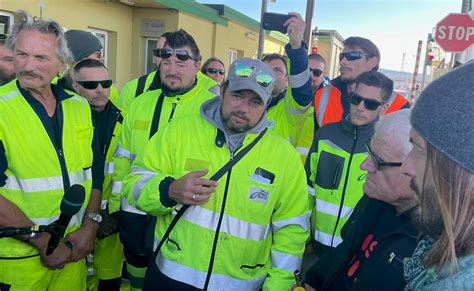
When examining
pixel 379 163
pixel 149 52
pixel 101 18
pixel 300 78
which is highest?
pixel 101 18

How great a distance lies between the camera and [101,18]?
35.3ft

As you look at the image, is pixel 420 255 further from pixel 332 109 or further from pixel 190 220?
pixel 332 109

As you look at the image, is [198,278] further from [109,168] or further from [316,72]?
[316,72]

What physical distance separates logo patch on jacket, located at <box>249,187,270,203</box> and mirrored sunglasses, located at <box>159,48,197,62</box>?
1.75m

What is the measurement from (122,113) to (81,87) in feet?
1.37

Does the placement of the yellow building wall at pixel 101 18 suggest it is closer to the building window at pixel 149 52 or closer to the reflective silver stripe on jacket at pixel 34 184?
the building window at pixel 149 52

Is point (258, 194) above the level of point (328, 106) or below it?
below

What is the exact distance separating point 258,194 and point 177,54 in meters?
1.83

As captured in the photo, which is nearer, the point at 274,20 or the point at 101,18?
the point at 274,20

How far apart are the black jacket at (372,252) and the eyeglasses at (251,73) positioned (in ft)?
2.85

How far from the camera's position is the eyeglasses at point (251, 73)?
2340 mm

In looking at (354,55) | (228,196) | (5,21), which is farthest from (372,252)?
(5,21)

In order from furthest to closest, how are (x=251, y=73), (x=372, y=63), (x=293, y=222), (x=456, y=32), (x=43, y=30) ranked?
(x=456, y=32)
(x=372, y=63)
(x=43, y=30)
(x=251, y=73)
(x=293, y=222)

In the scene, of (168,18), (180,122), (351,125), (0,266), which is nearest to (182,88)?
(180,122)
